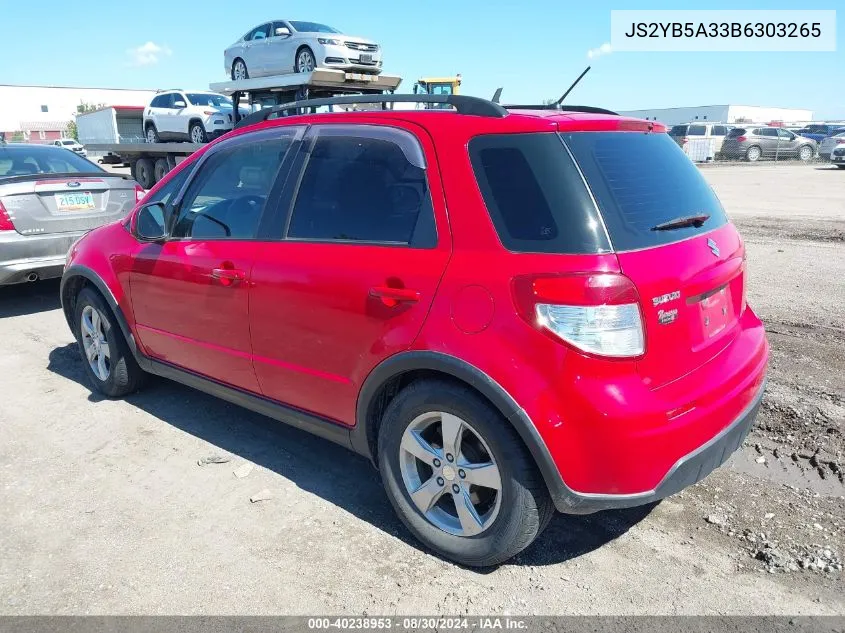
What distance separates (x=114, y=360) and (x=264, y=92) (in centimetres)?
1239

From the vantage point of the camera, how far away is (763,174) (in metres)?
24.2

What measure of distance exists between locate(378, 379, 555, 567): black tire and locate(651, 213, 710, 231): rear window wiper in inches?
38.6

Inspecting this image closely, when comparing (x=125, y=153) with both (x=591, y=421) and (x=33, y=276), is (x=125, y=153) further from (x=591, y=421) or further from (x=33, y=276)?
(x=591, y=421)

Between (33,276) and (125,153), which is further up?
(125,153)

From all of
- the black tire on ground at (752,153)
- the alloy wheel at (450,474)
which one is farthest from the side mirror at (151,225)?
the black tire on ground at (752,153)

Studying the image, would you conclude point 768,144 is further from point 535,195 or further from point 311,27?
point 535,195

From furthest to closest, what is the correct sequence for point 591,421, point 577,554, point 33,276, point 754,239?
point 754,239 → point 33,276 → point 577,554 → point 591,421

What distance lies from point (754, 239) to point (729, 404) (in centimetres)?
843

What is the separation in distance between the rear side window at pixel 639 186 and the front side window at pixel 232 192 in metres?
1.58

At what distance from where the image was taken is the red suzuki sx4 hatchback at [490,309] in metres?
2.36

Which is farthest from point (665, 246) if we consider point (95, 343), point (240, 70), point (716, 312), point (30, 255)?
point (240, 70)

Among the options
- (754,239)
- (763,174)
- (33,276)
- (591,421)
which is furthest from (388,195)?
(763,174)

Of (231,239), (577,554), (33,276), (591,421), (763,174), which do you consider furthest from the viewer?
(763,174)

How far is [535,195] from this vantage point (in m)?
2.51
